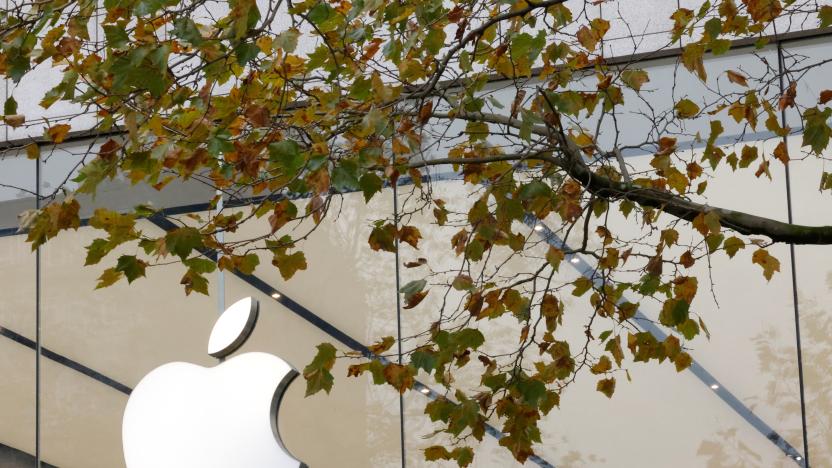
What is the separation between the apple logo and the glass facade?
7.17ft

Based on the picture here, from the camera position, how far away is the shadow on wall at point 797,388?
782 centimetres

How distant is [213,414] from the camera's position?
5.42 metres

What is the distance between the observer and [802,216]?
26.6 ft

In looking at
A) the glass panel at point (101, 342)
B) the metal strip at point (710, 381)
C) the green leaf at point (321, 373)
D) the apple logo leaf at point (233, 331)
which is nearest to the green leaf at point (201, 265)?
the green leaf at point (321, 373)

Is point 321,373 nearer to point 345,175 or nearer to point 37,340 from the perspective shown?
point 345,175

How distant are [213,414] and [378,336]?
3241mm

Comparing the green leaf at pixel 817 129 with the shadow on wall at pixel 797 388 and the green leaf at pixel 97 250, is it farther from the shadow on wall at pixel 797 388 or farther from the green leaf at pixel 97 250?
the shadow on wall at pixel 797 388

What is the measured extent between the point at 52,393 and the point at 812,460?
5.44m

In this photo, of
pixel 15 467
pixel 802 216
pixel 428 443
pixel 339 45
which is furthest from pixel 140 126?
pixel 15 467

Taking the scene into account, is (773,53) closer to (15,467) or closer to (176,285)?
(176,285)

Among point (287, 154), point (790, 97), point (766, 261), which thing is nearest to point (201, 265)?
point (287, 154)

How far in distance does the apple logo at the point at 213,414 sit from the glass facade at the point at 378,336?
218cm

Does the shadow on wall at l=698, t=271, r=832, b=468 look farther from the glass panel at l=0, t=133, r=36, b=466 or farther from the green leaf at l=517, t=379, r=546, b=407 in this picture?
the glass panel at l=0, t=133, r=36, b=466

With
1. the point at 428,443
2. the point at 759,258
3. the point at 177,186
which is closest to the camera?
the point at 759,258
